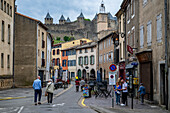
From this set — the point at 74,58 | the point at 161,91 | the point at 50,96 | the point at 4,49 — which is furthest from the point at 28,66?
the point at 74,58

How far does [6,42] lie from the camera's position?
31844 mm

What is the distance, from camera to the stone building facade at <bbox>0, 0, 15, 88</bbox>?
30297 mm

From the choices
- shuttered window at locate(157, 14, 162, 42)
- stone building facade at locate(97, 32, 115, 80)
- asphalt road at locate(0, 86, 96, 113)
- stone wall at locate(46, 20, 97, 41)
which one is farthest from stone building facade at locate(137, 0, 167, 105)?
stone wall at locate(46, 20, 97, 41)

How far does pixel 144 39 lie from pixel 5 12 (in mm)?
17888

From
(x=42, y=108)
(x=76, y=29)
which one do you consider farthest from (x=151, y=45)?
(x=76, y=29)

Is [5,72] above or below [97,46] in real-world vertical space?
below

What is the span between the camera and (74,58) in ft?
236

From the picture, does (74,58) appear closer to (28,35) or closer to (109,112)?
(28,35)

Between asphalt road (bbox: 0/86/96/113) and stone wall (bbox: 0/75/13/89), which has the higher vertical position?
stone wall (bbox: 0/75/13/89)

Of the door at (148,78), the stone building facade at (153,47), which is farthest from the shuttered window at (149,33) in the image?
the door at (148,78)

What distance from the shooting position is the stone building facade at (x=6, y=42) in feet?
99.4

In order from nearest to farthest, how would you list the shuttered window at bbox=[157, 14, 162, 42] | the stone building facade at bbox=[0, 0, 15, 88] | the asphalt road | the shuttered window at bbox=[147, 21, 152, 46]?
the asphalt road → the shuttered window at bbox=[157, 14, 162, 42] → the shuttered window at bbox=[147, 21, 152, 46] → the stone building facade at bbox=[0, 0, 15, 88]

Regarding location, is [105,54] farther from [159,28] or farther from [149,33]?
[159,28]

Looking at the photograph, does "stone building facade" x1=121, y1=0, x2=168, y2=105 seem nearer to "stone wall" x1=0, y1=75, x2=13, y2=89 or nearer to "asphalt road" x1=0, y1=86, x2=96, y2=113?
"asphalt road" x1=0, y1=86, x2=96, y2=113
